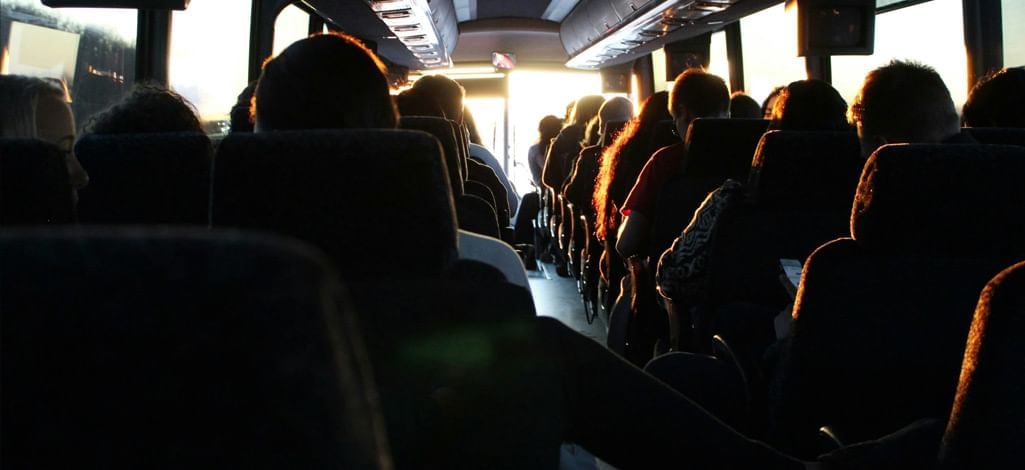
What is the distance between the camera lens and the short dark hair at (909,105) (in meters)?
2.47

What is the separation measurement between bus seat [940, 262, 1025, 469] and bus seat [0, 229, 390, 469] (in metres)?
0.99

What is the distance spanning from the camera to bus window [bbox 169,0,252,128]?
5492 millimetres

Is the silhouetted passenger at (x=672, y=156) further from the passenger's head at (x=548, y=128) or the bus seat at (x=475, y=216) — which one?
the passenger's head at (x=548, y=128)

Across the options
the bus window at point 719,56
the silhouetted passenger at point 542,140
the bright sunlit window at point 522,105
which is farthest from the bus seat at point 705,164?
the bright sunlit window at point 522,105

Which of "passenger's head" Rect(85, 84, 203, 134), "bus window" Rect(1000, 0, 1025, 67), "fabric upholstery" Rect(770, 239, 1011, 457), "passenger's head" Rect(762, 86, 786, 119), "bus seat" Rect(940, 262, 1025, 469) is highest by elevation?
"bus window" Rect(1000, 0, 1025, 67)

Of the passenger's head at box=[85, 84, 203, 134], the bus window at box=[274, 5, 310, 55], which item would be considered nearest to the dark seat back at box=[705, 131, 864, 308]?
the passenger's head at box=[85, 84, 203, 134]

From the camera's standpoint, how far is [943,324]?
213cm

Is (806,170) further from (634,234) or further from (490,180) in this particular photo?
(490,180)

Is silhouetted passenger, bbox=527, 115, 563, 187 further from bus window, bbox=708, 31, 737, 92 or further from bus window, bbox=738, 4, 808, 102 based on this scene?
bus window, bbox=738, 4, 808, 102

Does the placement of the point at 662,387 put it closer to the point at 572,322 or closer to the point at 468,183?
the point at 468,183

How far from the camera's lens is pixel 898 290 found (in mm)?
2078

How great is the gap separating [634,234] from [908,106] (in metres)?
1.94

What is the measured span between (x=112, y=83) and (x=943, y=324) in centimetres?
424

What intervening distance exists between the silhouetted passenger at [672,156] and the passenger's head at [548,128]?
6811 mm
